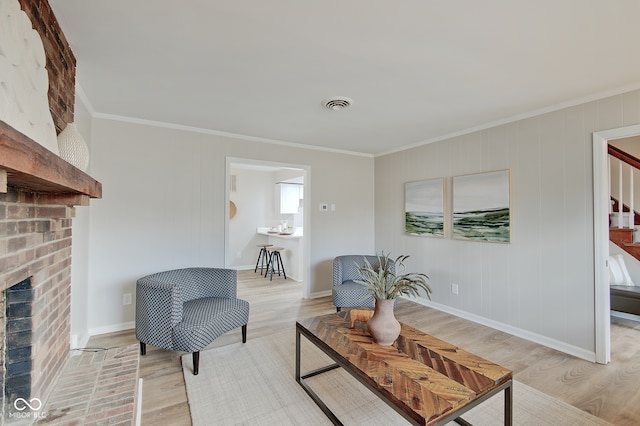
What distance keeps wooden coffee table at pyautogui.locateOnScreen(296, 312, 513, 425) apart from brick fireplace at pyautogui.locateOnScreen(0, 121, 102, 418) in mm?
1445

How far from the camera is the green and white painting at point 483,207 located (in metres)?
3.17

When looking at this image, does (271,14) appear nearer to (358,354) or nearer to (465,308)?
(358,354)

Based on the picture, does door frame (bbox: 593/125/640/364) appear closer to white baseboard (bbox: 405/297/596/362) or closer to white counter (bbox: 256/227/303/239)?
white baseboard (bbox: 405/297/596/362)

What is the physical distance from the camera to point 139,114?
10.0 ft

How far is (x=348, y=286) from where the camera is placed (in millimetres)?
3658

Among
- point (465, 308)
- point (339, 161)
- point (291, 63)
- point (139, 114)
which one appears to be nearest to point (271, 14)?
point (291, 63)

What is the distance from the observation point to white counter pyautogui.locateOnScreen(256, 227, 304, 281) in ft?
18.1

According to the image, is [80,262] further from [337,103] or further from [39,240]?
[337,103]

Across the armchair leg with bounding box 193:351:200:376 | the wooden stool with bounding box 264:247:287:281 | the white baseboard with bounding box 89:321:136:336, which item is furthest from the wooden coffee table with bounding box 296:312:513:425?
the wooden stool with bounding box 264:247:287:281

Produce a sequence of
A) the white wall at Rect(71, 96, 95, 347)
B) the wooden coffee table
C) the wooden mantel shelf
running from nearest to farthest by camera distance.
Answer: the wooden mantel shelf → the wooden coffee table → the white wall at Rect(71, 96, 95, 347)

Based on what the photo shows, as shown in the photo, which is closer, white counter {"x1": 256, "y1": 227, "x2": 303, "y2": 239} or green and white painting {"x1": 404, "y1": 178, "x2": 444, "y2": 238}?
green and white painting {"x1": 404, "y1": 178, "x2": 444, "y2": 238}

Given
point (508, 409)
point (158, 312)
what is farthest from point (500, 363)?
point (158, 312)

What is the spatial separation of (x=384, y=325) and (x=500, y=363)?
56.7 inches

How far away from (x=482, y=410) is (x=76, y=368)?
2.54 m
